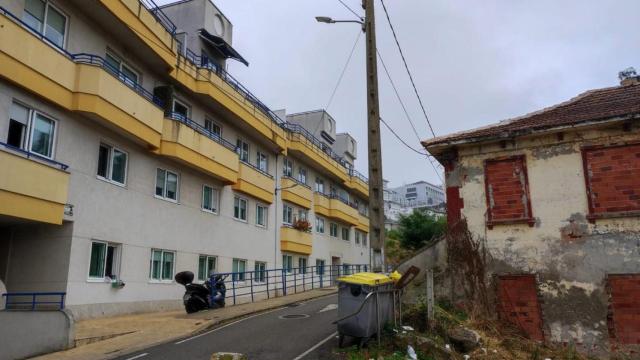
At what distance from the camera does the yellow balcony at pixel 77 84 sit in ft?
42.1

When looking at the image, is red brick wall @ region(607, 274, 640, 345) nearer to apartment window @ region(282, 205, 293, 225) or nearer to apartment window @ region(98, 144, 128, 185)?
apartment window @ region(98, 144, 128, 185)

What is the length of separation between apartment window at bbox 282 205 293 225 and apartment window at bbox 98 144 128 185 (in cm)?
1396

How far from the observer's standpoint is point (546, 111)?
14.4 meters

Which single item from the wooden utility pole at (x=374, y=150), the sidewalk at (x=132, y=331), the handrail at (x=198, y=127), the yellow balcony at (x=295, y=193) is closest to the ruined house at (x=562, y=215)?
the wooden utility pole at (x=374, y=150)

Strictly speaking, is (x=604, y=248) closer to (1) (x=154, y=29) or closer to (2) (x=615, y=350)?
(2) (x=615, y=350)

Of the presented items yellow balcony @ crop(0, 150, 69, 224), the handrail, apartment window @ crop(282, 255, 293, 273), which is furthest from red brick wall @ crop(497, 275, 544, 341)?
apartment window @ crop(282, 255, 293, 273)

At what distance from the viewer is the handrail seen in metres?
19.5

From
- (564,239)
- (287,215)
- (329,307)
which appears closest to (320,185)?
(287,215)

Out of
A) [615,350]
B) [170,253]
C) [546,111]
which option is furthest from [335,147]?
[615,350]

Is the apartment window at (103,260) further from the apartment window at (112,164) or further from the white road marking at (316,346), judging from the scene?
the white road marking at (316,346)

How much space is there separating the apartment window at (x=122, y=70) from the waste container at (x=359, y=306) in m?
10.9

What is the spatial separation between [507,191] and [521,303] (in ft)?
9.52

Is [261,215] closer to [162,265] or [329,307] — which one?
[162,265]

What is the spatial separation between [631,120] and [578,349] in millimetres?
5690
